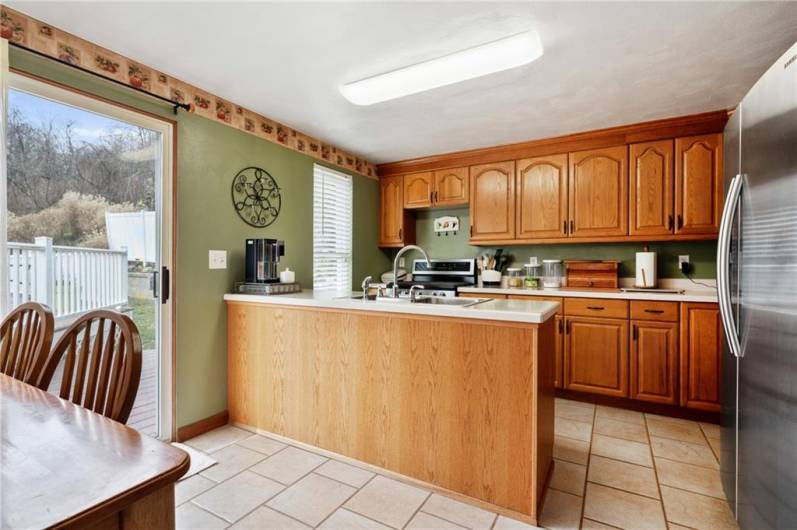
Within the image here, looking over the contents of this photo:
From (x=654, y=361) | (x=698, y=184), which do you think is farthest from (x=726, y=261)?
(x=698, y=184)

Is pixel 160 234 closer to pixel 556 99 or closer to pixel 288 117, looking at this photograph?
pixel 288 117

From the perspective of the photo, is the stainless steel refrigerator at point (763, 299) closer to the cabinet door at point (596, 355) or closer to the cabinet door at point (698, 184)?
the cabinet door at point (596, 355)

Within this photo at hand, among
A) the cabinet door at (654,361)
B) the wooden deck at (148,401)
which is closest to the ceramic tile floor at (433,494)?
the wooden deck at (148,401)

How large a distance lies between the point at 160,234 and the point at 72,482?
6.88ft

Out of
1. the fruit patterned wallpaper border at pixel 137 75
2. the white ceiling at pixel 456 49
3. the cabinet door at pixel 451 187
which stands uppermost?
the white ceiling at pixel 456 49

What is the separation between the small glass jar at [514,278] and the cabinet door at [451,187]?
0.88 metres

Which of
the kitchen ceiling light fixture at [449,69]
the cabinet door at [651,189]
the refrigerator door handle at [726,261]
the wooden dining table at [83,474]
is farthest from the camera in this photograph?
the cabinet door at [651,189]

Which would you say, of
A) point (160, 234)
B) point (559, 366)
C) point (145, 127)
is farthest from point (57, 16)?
point (559, 366)

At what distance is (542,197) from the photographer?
144 inches

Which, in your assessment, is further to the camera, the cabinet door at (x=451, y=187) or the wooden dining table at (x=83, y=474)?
the cabinet door at (x=451, y=187)

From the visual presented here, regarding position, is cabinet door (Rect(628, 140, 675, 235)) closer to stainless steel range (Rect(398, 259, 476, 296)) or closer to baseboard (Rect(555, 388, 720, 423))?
baseboard (Rect(555, 388, 720, 423))

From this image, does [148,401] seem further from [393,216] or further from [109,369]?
[393,216]

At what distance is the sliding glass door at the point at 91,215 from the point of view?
6.28 ft

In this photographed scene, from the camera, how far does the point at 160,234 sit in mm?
2451
